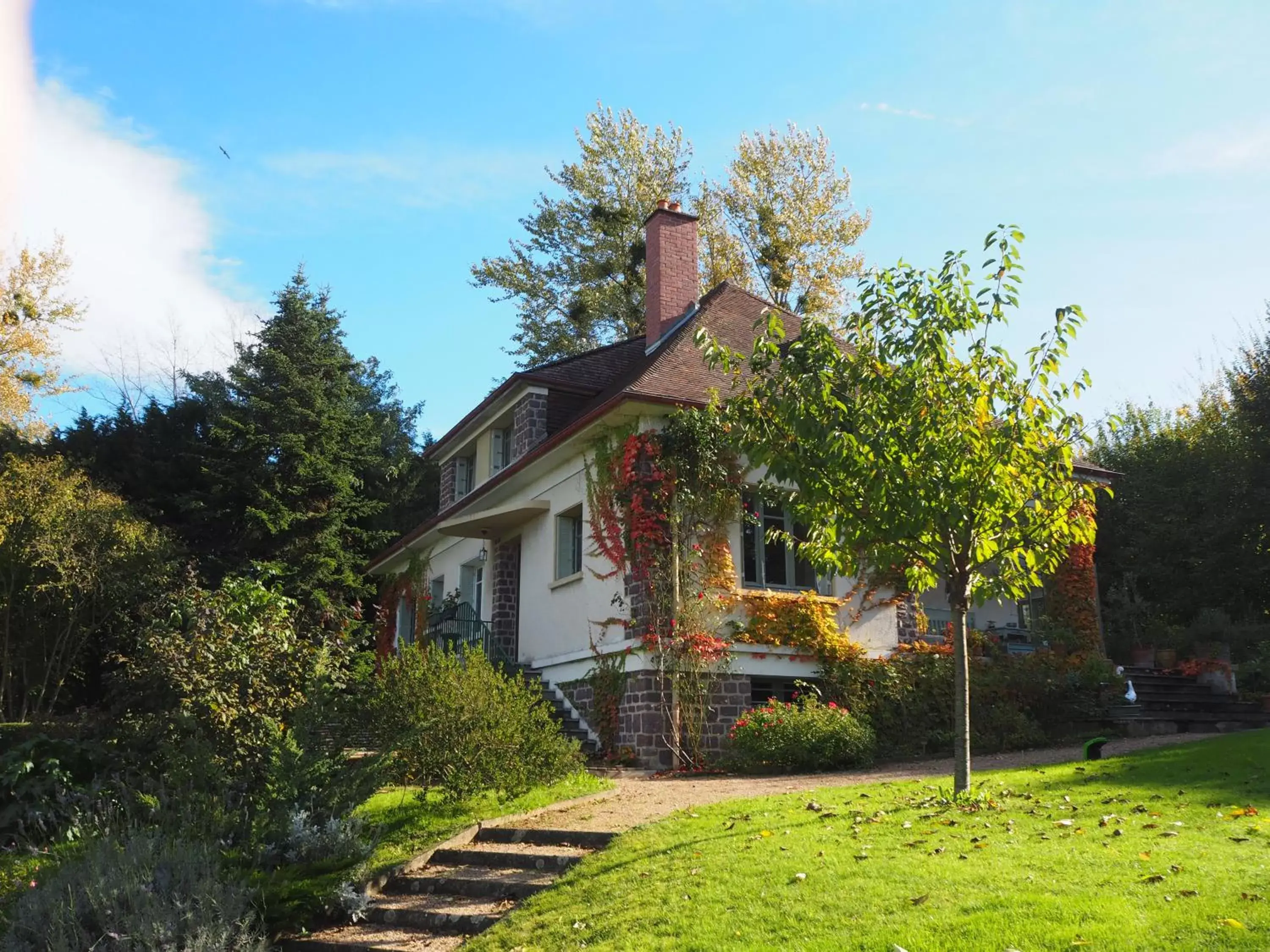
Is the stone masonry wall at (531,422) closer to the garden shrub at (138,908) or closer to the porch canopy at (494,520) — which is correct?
the porch canopy at (494,520)

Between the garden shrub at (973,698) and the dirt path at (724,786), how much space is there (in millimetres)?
676

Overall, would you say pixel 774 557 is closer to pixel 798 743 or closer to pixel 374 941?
pixel 798 743

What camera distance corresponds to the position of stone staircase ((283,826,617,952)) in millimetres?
7199

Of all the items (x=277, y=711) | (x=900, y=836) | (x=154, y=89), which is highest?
(x=154, y=89)

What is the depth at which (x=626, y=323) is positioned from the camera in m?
29.3

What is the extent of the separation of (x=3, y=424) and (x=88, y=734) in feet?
60.9

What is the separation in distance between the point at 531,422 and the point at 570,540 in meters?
2.60

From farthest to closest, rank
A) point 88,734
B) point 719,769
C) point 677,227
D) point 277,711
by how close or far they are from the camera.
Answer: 1. point 677,227
2. point 719,769
3. point 88,734
4. point 277,711

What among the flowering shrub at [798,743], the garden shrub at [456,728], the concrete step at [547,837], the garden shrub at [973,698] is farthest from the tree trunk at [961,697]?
the garden shrub at [973,698]

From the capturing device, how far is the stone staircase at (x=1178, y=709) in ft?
49.8

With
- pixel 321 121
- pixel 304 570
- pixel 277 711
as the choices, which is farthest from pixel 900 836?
pixel 304 570

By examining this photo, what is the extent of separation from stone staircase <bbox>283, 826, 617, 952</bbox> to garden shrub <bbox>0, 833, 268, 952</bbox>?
2.42 feet

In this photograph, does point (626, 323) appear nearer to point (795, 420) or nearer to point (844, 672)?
point (844, 672)

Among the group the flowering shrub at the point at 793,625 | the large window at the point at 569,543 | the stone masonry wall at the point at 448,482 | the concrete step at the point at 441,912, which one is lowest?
the concrete step at the point at 441,912
